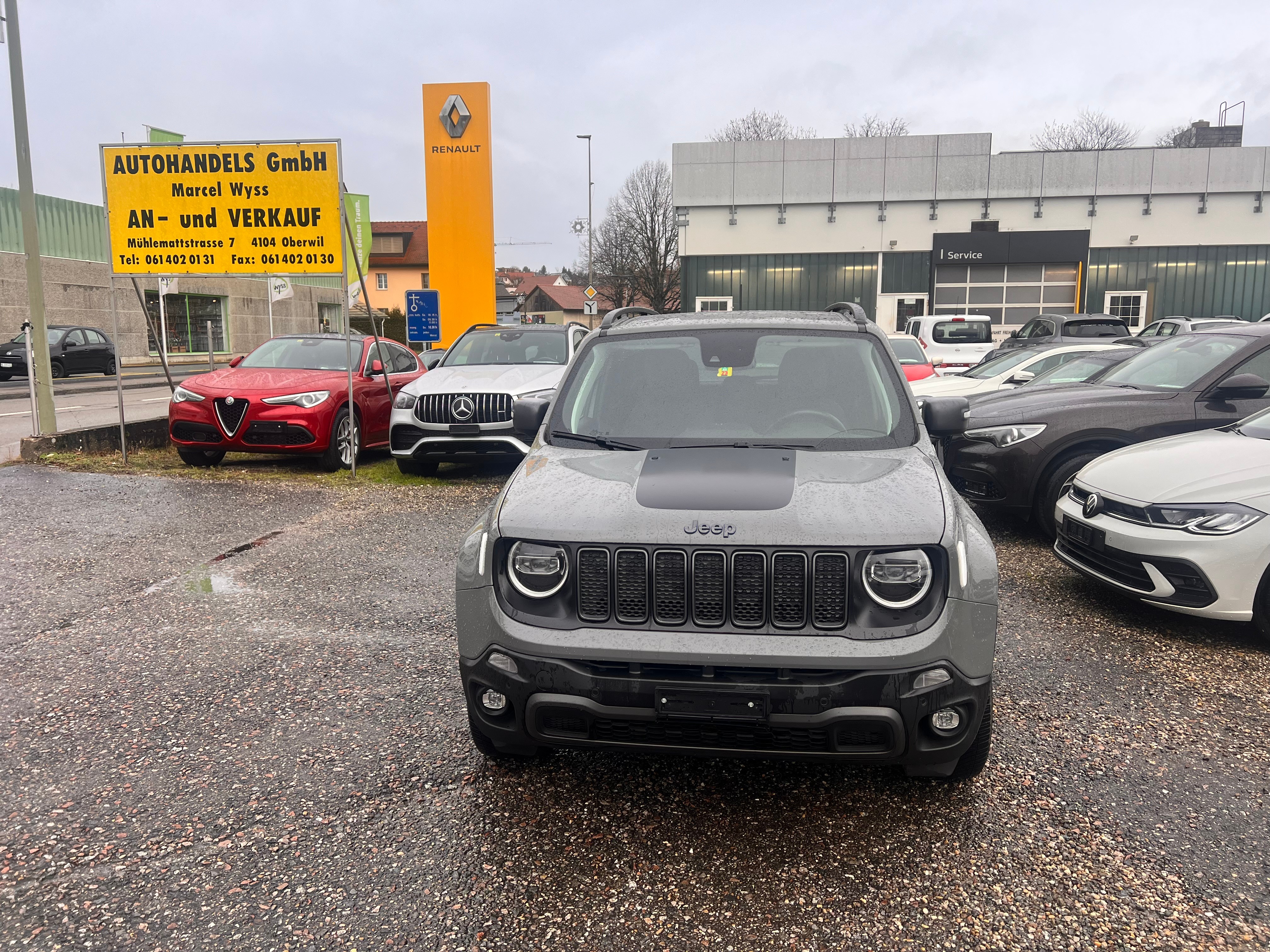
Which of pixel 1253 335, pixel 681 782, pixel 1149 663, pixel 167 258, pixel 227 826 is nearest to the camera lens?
pixel 227 826

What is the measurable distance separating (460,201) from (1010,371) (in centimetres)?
1145

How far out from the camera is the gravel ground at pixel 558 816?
2.52 meters

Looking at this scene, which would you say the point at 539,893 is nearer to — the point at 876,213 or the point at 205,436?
the point at 205,436

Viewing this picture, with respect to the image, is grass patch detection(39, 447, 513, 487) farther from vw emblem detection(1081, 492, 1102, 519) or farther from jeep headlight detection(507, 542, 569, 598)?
jeep headlight detection(507, 542, 569, 598)

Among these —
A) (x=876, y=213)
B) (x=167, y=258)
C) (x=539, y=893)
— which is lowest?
(x=539, y=893)

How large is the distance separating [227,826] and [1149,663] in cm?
418

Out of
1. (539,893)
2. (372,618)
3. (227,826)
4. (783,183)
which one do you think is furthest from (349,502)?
(783,183)

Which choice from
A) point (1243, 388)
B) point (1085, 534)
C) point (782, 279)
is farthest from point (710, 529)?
point (782, 279)

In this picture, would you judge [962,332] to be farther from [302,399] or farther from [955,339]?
[302,399]

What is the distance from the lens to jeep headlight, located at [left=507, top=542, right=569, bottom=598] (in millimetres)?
2867

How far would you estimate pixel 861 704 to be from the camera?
2.63 metres

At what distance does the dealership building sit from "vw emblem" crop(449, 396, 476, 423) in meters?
29.1

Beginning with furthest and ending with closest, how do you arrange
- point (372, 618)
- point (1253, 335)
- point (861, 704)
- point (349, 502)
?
point (349, 502), point (1253, 335), point (372, 618), point (861, 704)

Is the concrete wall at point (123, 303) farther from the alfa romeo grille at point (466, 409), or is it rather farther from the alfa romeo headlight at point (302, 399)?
the alfa romeo grille at point (466, 409)
